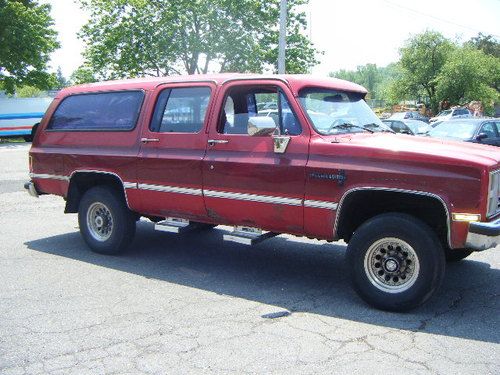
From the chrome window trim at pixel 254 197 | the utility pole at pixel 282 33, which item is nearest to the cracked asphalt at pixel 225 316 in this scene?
the chrome window trim at pixel 254 197

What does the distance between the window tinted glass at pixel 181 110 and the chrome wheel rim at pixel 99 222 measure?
1.37m

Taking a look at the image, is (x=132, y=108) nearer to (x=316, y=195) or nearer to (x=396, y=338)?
(x=316, y=195)

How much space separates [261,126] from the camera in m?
4.97

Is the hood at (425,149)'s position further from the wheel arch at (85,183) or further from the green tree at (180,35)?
the green tree at (180,35)

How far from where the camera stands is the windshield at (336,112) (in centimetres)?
515

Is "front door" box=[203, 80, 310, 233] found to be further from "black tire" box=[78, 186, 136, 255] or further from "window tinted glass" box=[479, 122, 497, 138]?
"window tinted glass" box=[479, 122, 497, 138]

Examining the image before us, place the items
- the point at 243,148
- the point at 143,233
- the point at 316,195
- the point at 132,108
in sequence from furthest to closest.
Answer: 1. the point at 143,233
2. the point at 132,108
3. the point at 243,148
4. the point at 316,195

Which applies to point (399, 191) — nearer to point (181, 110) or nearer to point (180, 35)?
point (181, 110)

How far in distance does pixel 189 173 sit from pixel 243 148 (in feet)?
2.32

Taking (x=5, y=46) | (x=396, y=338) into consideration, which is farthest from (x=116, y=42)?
(x=396, y=338)

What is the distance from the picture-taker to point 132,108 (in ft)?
20.5

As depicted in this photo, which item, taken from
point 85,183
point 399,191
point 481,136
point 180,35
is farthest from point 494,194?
point 180,35

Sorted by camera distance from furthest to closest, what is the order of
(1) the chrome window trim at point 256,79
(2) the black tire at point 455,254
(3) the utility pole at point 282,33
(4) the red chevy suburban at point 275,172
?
(3) the utility pole at point 282,33, (2) the black tire at point 455,254, (1) the chrome window trim at point 256,79, (4) the red chevy suburban at point 275,172

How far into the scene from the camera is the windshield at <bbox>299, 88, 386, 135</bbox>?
5152 mm
